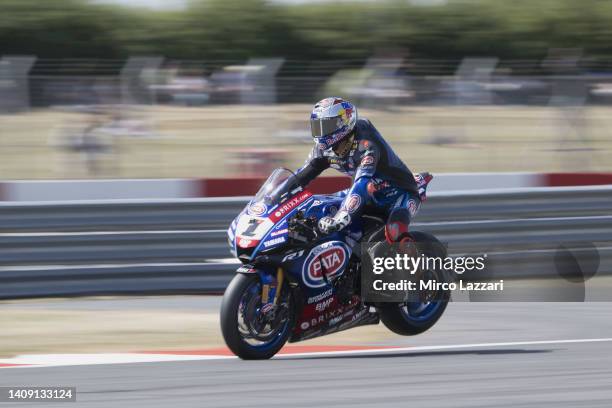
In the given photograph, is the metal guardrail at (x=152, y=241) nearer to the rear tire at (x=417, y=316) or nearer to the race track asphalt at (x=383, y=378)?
the rear tire at (x=417, y=316)

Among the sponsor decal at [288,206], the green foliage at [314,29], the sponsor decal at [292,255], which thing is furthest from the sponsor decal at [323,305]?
the green foliage at [314,29]

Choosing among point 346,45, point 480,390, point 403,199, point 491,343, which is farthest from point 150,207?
point 346,45

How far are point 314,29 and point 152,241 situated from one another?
30620 millimetres

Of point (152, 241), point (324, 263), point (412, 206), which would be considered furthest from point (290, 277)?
point (152, 241)

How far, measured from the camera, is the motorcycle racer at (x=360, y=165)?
7.31 m

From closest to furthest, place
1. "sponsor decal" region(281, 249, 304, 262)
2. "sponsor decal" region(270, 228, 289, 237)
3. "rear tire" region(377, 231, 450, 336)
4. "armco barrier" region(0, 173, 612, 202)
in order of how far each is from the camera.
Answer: "sponsor decal" region(270, 228, 289, 237) → "sponsor decal" region(281, 249, 304, 262) → "rear tire" region(377, 231, 450, 336) → "armco barrier" region(0, 173, 612, 202)

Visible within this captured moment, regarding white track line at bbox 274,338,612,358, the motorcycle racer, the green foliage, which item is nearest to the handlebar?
the motorcycle racer

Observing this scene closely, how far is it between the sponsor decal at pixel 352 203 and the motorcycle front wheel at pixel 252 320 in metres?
0.66

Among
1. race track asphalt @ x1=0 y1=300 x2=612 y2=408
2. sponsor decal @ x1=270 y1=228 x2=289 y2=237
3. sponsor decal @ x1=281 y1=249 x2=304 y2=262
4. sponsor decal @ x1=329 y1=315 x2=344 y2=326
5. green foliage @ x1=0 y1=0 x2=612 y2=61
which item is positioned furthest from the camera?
green foliage @ x1=0 y1=0 x2=612 y2=61

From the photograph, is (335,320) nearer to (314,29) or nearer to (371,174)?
(371,174)

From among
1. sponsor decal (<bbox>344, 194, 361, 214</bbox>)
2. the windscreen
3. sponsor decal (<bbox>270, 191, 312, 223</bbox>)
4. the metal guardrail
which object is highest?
the windscreen

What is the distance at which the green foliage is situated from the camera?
38.0 metres

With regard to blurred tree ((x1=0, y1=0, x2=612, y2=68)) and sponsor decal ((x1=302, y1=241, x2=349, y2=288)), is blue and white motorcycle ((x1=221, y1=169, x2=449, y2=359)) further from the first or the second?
blurred tree ((x1=0, y1=0, x2=612, y2=68))

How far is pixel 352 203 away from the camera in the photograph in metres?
7.16
